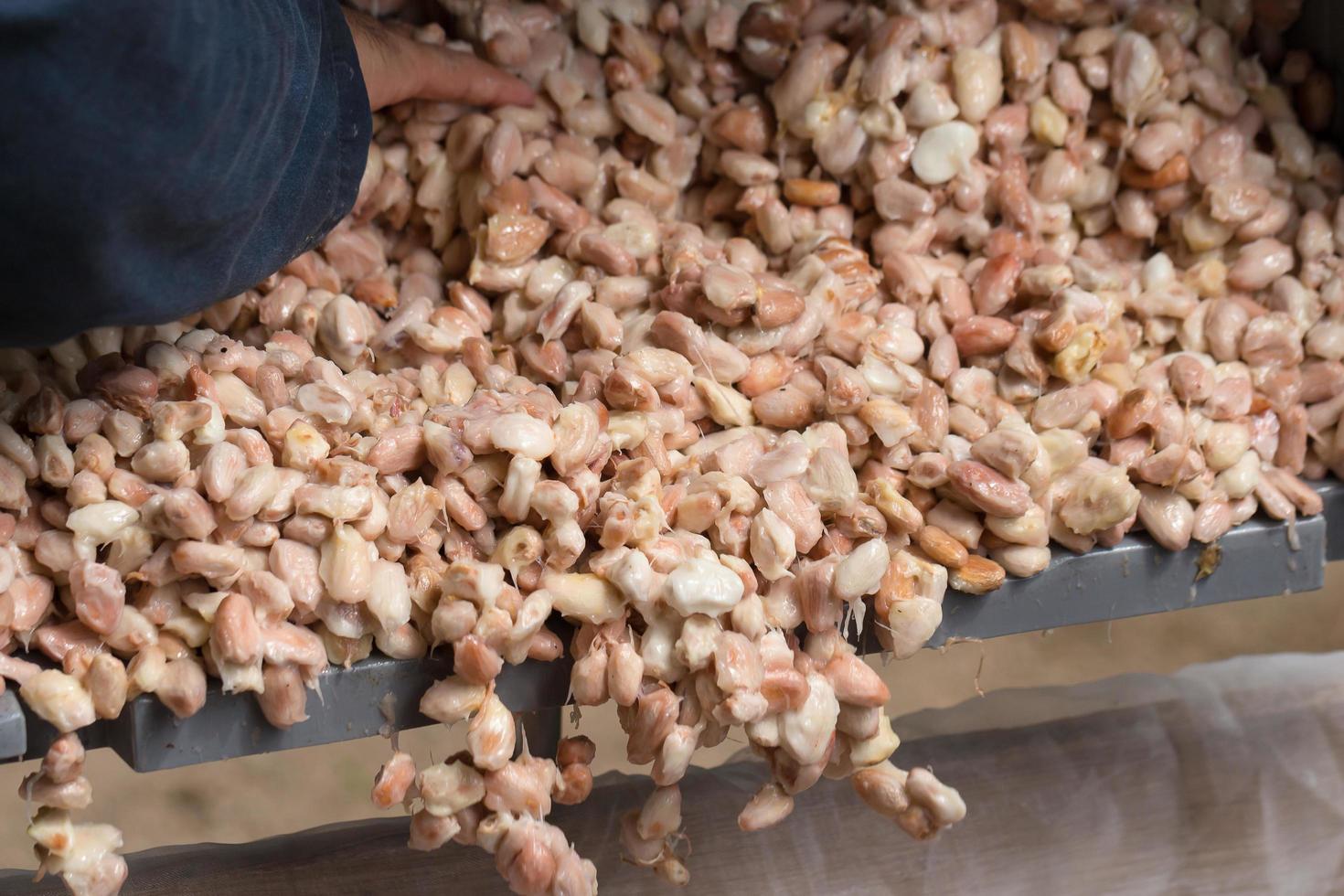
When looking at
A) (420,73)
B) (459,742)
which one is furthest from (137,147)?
(459,742)

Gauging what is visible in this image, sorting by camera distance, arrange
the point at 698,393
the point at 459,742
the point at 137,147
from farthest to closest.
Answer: the point at 459,742 → the point at 698,393 → the point at 137,147

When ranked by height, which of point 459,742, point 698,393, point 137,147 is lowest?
point 459,742

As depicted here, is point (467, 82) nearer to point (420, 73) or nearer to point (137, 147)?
point (420, 73)

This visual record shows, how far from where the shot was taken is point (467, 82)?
945 millimetres

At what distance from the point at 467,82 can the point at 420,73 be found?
0.04m

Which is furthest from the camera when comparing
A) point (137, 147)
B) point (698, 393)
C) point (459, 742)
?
point (459, 742)

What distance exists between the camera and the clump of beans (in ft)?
2.30

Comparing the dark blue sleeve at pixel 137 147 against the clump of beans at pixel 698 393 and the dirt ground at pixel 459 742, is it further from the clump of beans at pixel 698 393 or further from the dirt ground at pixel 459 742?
the dirt ground at pixel 459 742

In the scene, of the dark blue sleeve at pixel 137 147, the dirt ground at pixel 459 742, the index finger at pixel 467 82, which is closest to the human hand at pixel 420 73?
the index finger at pixel 467 82

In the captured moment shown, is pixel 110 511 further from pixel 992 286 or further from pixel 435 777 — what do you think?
pixel 992 286

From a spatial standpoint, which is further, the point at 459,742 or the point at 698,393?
the point at 459,742

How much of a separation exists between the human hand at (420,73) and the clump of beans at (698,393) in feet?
0.07

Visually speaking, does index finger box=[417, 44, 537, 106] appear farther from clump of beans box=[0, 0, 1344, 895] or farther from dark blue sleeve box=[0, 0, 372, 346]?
dark blue sleeve box=[0, 0, 372, 346]

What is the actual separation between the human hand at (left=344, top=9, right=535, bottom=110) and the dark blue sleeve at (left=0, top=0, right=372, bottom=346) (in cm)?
15
